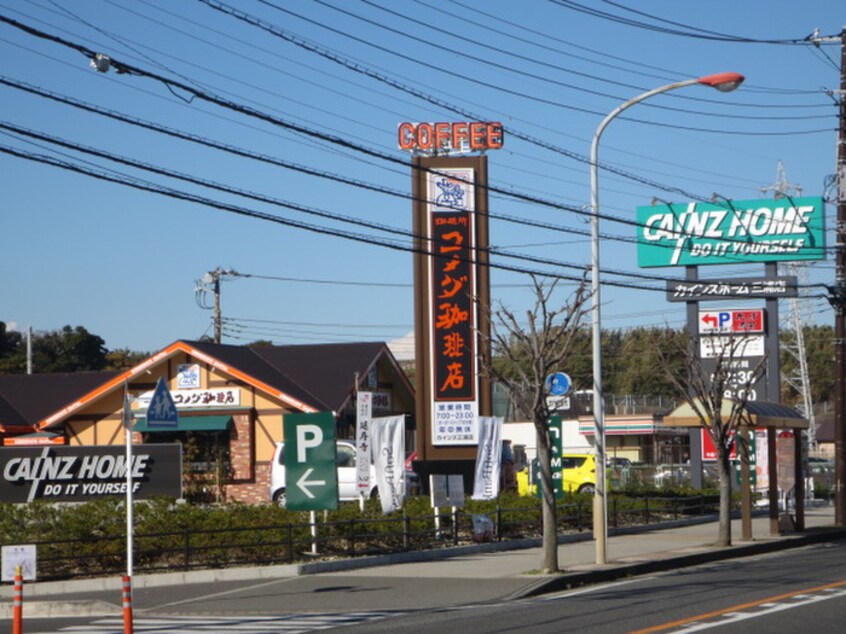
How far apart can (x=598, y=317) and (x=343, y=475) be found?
13.4 meters

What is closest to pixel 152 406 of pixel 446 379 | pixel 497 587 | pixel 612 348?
pixel 497 587

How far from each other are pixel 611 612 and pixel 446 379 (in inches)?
848

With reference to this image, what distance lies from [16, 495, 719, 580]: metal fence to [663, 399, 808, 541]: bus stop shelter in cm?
467

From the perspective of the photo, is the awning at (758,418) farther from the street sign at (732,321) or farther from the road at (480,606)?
the street sign at (732,321)

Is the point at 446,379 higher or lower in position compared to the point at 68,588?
higher

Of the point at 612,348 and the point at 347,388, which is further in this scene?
the point at 612,348

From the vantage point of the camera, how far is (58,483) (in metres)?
24.5

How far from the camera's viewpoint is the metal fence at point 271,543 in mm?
21562

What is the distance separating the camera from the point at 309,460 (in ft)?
76.2

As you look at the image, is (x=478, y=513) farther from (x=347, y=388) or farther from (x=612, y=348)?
(x=612, y=348)

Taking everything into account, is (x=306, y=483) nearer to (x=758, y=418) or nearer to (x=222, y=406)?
(x=758, y=418)

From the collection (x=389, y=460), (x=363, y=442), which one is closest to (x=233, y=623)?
(x=389, y=460)

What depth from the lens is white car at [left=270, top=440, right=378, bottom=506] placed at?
34.3 meters

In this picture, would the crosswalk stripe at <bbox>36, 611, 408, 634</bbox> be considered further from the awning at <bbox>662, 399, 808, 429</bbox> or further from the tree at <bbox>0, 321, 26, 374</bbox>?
the tree at <bbox>0, 321, 26, 374</bbox>
